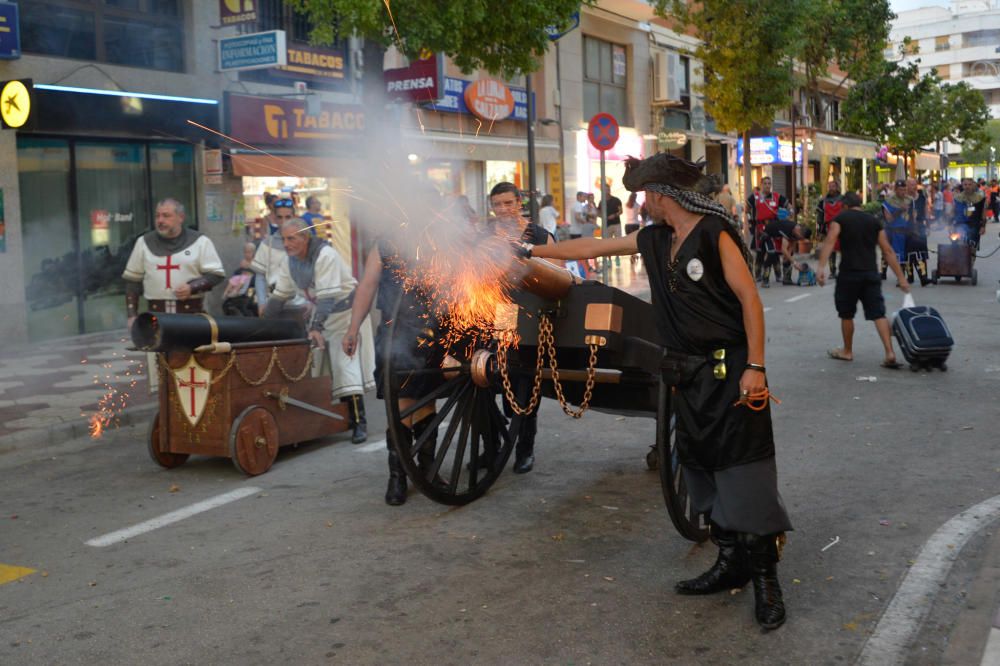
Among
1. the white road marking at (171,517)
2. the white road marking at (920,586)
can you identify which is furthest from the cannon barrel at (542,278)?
the white road marking at (171,517)

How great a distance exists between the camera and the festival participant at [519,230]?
5781mm

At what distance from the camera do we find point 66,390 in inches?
379

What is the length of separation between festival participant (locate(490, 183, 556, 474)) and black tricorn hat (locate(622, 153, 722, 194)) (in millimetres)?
Answer: 1285

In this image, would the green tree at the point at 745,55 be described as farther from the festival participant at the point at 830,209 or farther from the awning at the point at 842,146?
the awning at the point at 842,146

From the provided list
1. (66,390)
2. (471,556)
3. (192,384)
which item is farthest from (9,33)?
(471,556)

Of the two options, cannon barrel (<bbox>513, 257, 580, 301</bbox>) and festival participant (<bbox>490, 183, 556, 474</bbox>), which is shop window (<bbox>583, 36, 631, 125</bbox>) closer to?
festival participant (<bbox>490, 183, 556, 474</bbox>)

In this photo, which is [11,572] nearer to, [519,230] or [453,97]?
[519,230]

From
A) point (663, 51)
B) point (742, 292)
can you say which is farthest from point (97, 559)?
point (663, 51)

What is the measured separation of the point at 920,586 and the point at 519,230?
8.50 ft

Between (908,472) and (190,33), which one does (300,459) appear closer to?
(908,472)

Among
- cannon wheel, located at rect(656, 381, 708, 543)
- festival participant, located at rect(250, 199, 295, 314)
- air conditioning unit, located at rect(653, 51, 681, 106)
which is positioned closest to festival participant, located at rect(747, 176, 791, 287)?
festival participant, located at rect(250, 199, 295, 314)

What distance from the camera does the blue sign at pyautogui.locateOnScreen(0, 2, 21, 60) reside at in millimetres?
12047

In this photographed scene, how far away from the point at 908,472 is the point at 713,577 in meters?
2.44

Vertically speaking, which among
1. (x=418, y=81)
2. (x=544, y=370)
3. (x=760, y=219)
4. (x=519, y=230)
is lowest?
(x=544, y=370)
